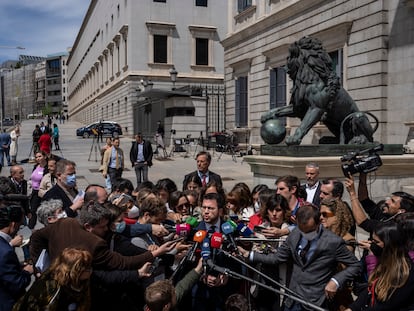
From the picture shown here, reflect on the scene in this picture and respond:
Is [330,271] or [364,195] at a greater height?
[364,195]

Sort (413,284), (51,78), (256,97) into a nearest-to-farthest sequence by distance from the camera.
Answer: (413,284), (256,97), (51,78)

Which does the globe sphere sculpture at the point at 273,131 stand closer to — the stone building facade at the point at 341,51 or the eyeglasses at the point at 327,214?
the eyeglasses at the point at 327,214

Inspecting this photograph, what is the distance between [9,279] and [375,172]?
7.15 metres

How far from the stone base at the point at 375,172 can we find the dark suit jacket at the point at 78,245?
5162mm

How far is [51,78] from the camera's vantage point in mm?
149375

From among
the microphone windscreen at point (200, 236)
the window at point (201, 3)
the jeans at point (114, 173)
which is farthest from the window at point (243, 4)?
the microphone windscreen at point (200, 236)

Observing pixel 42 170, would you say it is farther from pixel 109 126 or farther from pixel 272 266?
pixel 109 126

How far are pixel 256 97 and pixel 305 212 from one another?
21.2m

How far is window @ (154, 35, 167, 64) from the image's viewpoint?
41.5 meters

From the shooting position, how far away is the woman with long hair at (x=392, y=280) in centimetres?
293

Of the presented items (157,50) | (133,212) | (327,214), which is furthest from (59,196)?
(157,50)

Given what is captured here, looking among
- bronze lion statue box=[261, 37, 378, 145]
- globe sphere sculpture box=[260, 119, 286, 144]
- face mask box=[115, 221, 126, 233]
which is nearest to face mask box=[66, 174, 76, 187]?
face mask box=[115, 221, 126, 233]

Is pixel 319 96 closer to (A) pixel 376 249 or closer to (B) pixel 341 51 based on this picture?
(A) pixel 376 249

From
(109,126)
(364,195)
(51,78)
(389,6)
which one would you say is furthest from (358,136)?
(51,78)
